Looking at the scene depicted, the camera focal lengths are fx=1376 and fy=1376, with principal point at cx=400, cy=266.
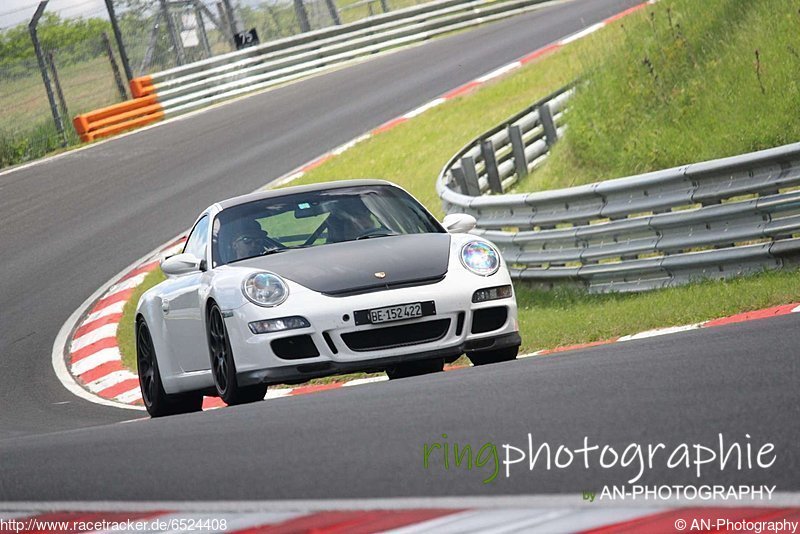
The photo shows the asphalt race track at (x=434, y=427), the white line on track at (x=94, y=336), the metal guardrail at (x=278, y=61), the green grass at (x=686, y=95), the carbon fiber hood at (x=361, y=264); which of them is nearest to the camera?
the asphalt race track at (x=434, y=427)

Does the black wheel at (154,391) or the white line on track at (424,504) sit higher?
the white line on track at (424,504)

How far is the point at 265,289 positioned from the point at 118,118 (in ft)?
68.0

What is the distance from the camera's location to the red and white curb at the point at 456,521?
282cm

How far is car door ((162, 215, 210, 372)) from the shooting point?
27.1 feet

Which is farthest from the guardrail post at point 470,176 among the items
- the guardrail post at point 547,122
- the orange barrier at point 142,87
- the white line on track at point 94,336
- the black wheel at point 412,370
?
the orange barrier at point 142,87

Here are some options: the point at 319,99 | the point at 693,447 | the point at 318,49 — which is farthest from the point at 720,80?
the point at 318,49

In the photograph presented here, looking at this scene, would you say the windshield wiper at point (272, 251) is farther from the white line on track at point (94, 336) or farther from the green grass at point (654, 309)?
the white line on track at point (94, 336)

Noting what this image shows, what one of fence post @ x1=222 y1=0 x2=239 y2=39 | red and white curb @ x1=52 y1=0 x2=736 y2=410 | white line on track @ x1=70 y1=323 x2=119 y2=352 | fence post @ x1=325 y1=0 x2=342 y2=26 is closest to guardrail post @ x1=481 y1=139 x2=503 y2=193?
red and white curb @ x1=52 y1=0 x2=736 y2=410

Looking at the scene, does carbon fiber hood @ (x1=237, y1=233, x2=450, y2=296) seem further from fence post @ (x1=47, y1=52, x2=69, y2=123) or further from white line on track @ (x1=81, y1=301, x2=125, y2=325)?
fence post @ (x1=47, y1=52, x2=69, y2=123)

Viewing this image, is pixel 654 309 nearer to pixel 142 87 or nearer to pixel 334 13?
pixel 142 87

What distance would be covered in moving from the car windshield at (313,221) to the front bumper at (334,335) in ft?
3.08

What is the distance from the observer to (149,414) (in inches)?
368

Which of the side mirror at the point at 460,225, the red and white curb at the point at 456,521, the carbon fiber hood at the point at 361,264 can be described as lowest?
the side mirror at the point at 460,225

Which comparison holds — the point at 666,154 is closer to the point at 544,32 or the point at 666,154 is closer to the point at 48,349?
the point at 48,349
